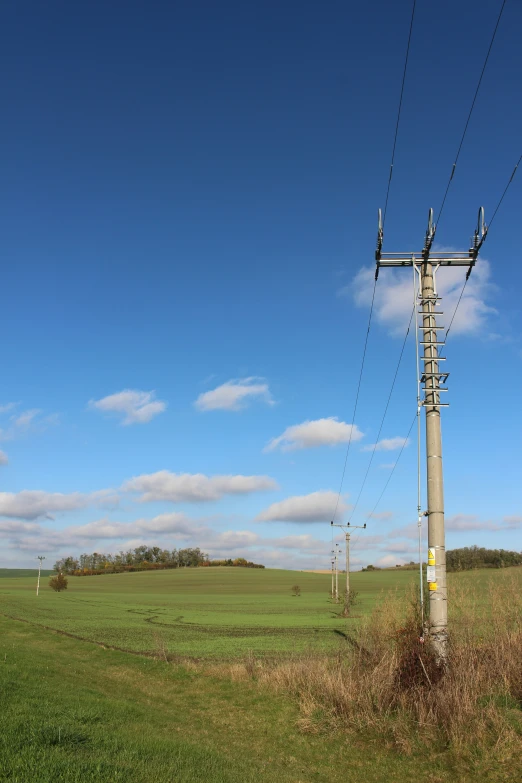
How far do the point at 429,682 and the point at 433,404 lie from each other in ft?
22.7

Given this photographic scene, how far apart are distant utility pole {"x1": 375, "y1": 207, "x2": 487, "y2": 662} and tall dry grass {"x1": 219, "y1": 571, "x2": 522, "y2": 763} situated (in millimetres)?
900

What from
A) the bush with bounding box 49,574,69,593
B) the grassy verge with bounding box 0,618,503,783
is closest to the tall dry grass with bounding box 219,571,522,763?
the grassy verge with bounding box 0,618,503,783

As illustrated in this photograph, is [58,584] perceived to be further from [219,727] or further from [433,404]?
[433,404]

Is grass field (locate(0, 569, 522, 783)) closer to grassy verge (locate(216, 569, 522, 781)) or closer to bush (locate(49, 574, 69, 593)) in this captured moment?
grassy verge (locate(216, 569, 522, 781))

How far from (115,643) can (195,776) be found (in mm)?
24342

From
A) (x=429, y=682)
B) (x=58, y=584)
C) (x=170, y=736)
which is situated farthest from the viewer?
(x=58, y=584)

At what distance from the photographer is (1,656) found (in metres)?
19.5

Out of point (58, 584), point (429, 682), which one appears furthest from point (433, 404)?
point (58, 584)

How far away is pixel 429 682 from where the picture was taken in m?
13.6

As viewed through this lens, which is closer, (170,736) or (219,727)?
(170,736)

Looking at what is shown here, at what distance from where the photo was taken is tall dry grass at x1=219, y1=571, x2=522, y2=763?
11727 mm

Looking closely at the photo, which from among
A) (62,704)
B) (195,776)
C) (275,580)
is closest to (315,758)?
(195,776)

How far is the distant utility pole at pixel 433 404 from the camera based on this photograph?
1502 cm

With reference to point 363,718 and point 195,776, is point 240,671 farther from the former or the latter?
point 195,776
